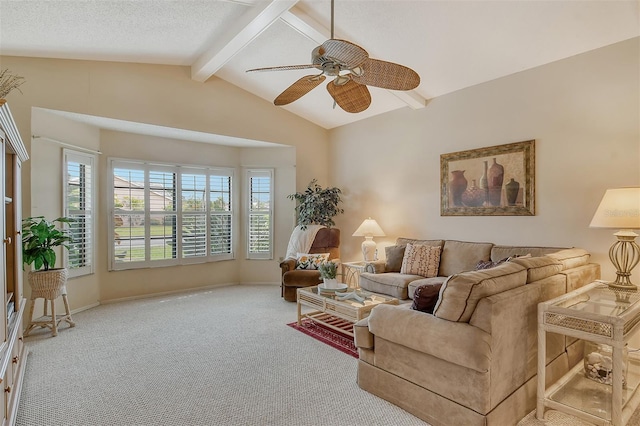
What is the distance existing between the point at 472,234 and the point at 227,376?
3.50 m

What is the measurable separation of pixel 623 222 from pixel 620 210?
0.11 m

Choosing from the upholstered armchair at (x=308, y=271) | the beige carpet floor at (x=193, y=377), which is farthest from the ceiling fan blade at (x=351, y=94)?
the upholstered armchair at (x=308, y=271)

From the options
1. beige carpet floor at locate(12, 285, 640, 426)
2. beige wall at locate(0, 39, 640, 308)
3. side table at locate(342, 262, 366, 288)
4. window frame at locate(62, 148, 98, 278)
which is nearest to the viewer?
beige carpet floor at locate(12, 285, 640, 426)

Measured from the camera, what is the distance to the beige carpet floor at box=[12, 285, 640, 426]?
221 centimetres

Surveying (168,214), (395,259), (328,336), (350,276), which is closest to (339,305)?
(328,336)

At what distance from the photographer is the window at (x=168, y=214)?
5.18 metres

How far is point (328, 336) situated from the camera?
363 cm

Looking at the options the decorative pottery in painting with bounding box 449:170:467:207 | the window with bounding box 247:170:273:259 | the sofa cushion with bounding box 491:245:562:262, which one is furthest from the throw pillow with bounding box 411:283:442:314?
the window with bounding box 247:170:273:259

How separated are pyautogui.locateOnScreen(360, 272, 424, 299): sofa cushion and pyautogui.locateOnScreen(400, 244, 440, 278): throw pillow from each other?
0.39 feet

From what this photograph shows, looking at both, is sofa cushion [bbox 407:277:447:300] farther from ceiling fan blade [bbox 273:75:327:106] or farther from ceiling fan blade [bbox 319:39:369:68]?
ceiling fan blade [bbox 319:39:369:68]

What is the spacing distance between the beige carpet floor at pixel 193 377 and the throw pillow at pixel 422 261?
5.60 ft

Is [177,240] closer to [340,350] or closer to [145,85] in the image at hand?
[145,85]

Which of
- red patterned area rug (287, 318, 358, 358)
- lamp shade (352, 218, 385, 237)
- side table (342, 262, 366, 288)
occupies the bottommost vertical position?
red patterned area rug (287, 318, 358, 358)

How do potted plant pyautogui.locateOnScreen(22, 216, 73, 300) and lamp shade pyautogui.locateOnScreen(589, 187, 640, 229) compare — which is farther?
potted plant pyautogui.locateOnScreen(22, 216, 73, 300)
